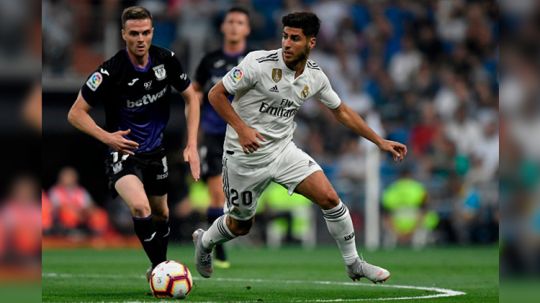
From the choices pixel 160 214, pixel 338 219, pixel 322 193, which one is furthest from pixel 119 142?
pixel 338 219

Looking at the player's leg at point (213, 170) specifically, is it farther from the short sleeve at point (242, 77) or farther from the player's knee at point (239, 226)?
the short sleeve at point (242, 77)

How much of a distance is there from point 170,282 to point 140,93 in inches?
76.0

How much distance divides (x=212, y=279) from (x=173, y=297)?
2488mm

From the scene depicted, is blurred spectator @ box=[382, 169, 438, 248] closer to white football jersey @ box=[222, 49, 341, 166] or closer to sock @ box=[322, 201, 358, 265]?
sock @ box=[322, 201, 358, 265]

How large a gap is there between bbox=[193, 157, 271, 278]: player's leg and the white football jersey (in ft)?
0.36

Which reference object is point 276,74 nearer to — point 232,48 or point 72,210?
point 232,48

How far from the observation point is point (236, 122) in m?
8.66

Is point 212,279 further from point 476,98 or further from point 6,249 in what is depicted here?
point 476,98

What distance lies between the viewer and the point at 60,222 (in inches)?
885

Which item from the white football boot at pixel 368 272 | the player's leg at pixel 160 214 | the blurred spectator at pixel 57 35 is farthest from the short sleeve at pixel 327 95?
the blurred spectator at pixel 57 35

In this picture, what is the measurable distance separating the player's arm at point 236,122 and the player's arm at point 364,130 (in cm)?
101

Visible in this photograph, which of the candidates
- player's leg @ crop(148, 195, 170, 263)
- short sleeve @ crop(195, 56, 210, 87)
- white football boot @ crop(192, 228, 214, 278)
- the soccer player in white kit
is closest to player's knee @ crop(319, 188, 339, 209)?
the soccer player in white kit

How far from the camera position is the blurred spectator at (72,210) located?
22.3 metres

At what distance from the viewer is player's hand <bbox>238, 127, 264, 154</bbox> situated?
28.0 ft
